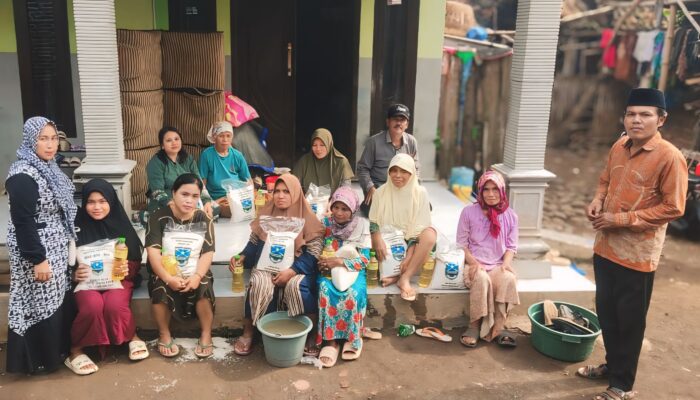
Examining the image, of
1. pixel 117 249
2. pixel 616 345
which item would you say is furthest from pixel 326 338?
pixel 616 345

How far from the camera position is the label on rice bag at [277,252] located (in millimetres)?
4246

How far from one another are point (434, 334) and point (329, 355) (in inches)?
34.8

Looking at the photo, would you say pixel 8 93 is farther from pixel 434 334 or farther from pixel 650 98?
pixel 650 98

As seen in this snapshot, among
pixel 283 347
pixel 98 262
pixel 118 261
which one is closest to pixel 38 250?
pixel 98 262

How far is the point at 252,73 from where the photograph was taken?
726cm

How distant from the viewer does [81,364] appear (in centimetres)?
399

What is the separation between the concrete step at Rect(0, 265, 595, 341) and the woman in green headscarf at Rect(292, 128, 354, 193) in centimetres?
130

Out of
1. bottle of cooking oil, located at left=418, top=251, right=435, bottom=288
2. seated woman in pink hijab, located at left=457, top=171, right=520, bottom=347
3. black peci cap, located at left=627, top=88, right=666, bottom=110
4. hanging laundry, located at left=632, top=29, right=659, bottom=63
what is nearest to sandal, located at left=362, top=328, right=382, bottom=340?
bottle of cooking oil, located at left=418, top=251, right=435, bottom=288

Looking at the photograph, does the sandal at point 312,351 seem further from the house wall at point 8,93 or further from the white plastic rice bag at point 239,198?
the house wall at point 8,93

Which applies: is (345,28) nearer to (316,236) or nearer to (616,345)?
(316,236)

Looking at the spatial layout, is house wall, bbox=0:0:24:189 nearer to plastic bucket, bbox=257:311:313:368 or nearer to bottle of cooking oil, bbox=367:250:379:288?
plastic bucket, bbox=257:311:313:368

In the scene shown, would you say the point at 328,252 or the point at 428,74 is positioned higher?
the point at 428,74

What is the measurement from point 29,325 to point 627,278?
3.73 meters

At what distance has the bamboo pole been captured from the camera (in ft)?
32.8
